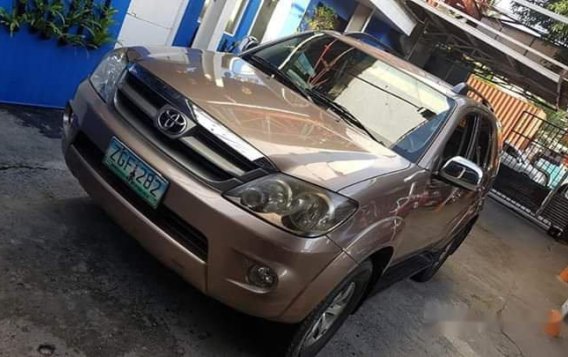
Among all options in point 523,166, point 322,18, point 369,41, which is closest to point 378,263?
point 369,41

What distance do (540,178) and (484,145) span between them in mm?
10363

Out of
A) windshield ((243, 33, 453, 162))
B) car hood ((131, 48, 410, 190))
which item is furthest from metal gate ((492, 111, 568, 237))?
car hood ((131, 48, 410, 190))

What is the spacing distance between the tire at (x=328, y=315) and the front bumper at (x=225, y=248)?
12 centimetres

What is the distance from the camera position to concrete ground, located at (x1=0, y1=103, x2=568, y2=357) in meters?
2.63

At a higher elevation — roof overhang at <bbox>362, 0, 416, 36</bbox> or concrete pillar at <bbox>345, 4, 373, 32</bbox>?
roof overhang at <bbox>362, 0, 416, 36</bbox>

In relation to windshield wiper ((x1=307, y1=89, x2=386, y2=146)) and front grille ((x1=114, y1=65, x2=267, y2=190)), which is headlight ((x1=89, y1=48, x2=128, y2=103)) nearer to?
front grille ((x1=114, y1=65, x2=267, y2=190))

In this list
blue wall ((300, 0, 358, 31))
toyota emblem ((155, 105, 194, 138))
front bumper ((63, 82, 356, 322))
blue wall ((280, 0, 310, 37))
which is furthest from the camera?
blue wall ((300, 0, 358, 31))

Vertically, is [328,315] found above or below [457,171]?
below

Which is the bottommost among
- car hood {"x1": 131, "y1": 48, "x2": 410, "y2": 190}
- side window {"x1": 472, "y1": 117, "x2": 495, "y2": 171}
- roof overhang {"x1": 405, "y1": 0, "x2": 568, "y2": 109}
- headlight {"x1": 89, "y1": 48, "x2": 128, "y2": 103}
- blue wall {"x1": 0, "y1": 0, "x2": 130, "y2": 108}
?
blue wall {"x1": 0, "y1": 0, "x2": 130, "y2": 108}

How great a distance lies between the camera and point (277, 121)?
9.32 ft

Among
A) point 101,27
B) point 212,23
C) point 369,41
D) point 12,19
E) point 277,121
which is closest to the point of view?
point 277,121

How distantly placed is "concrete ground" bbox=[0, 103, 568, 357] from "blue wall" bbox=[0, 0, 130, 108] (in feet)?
0.66

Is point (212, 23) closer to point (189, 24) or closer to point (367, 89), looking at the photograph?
point (189, 24)

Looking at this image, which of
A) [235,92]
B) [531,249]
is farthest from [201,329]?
[531,249]
